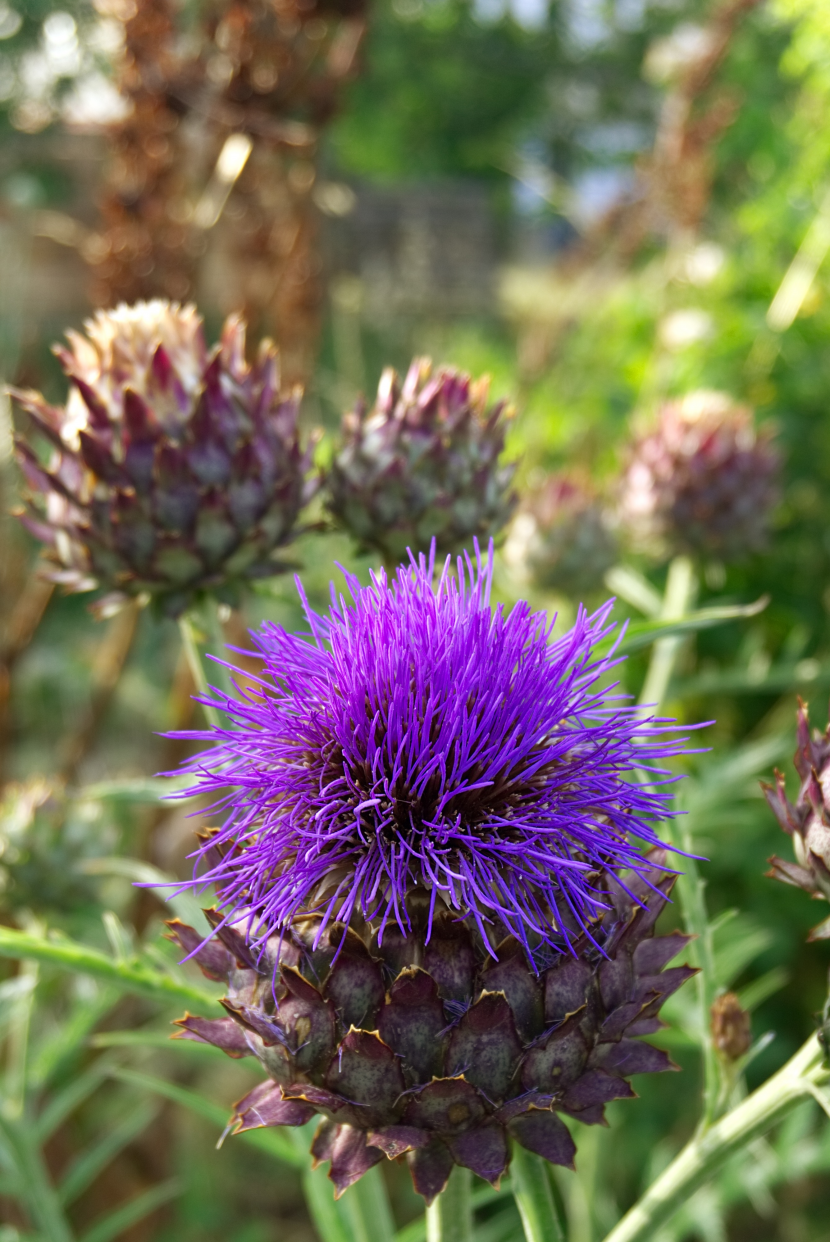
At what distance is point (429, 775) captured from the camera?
615 mm

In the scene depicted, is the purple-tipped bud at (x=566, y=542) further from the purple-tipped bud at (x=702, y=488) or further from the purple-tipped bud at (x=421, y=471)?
the purple-tipped bud at (x=421, y=471)

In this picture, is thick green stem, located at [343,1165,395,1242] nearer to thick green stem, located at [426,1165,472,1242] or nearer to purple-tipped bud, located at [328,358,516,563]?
thick green stem, located at [426,1165,472,1242]

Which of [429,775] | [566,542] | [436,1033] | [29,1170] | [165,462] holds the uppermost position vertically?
[566,542]

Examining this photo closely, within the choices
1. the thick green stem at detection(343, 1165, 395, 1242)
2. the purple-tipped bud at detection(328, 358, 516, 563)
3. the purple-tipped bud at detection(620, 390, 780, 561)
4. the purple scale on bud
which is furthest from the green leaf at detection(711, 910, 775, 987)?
the purple-tipped bud at detection(620, 390, 780, 561)

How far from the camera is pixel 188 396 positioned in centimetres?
90

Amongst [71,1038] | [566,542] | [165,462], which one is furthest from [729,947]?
[165,462]

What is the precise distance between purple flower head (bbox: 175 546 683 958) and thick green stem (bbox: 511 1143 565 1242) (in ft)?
0.44

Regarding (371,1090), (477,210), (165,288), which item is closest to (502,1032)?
(371,1090)

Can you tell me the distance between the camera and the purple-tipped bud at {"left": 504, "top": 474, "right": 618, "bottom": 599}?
144 centimetres

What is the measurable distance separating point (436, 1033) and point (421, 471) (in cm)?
54

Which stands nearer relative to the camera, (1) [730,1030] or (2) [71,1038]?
(1) [730,1030]

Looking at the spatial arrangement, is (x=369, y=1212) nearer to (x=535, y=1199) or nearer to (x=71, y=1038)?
(x=535, y=1199)

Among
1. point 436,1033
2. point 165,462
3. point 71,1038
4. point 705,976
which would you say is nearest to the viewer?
point 436,1033

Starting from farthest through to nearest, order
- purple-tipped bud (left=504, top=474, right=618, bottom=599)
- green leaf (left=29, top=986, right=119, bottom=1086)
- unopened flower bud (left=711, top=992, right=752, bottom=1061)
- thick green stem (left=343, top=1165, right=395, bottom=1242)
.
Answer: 1. purple-tipped bud (left=504, top=474, right=618, bottom=599)
2. green leaf (left=29, top=986, right=119, bottom=1086)
3. thick green stem (left=343, top=1165, right=395, bottom=1242)
4. unopened flower bud (left=711, top=992, right=752, bottom=1061)
